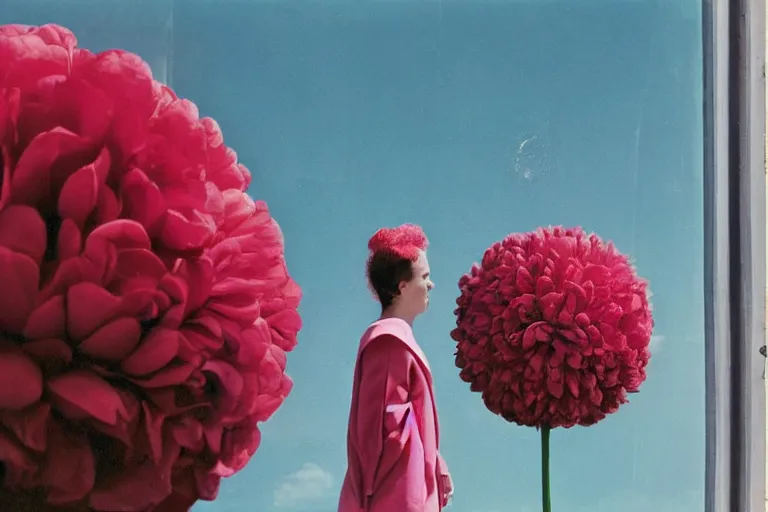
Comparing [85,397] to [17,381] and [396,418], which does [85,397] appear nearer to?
[17,381]

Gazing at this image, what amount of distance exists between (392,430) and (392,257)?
364 millimetres

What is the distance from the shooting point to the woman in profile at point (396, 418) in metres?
1.63

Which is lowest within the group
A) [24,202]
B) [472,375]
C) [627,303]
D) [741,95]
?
[24,202]

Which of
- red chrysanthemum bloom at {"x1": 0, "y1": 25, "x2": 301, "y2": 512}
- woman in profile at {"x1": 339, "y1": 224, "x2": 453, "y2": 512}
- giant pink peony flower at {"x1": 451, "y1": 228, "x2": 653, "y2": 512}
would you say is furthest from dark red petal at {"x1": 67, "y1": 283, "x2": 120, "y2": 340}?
giant pink peony flower at {"x1": 451, "y1": 228, "x2": 653, "y2": 512}

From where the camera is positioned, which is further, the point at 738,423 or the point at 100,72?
the point at 738,423

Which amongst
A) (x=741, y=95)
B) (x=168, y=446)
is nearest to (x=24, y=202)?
(x=168, y=446)

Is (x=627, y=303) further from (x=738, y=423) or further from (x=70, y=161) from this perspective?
(x=70, y=161)

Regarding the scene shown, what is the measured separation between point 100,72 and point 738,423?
5.15ft

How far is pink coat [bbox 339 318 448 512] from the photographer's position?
1633 millimetres

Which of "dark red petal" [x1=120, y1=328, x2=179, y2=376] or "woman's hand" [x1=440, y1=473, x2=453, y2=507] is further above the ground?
"dark red petal" [x1=120, y1=328, x2=179, y2=376]

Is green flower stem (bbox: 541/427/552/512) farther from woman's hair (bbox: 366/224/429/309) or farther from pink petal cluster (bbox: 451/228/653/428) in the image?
woman's hair (bbox: 366/224/429/309)

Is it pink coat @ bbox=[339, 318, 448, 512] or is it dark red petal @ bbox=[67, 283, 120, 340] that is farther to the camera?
pink coat @ bbox=[339, 318, 448, 512]

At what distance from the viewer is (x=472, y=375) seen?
1.82 metres

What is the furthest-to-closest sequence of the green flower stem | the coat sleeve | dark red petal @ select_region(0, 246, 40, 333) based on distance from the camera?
the green flower stem → the coat sleeve → dark red petal @ select_region(0, 246, 40, 333)
